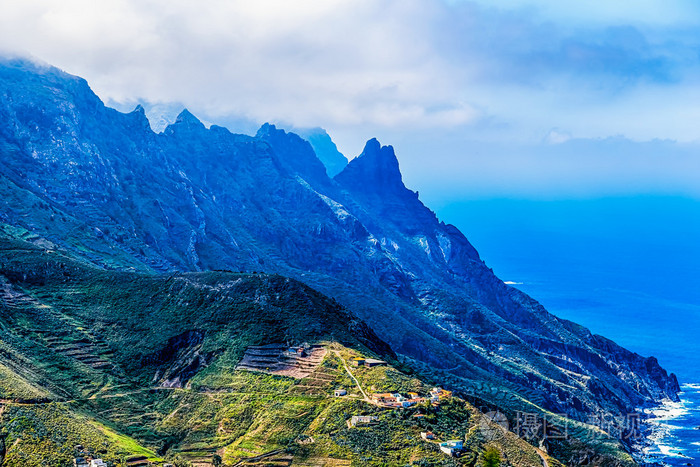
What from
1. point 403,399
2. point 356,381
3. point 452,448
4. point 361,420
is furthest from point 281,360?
point 452,448

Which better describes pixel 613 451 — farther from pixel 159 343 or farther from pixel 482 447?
pixel 159 343

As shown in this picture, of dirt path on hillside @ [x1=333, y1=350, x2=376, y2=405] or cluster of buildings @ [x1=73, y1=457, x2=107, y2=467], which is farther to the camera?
dirt path on hillside @ [x1=333, y1=350, x2=376, y2=405]

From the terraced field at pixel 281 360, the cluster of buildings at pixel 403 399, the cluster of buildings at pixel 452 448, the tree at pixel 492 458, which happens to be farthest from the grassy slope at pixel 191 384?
the tree at pixel 492 458

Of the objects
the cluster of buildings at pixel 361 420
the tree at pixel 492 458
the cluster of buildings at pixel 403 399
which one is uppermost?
the cluster of buildings at pixel 403 399

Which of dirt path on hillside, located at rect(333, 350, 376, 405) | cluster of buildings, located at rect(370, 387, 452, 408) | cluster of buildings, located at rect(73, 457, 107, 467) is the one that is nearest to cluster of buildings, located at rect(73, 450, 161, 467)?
cluster of buildings, located at rect(73, 457, 107, 467)

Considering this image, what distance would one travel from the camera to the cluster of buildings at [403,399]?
139 meters

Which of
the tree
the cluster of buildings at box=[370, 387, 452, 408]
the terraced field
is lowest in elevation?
the tree

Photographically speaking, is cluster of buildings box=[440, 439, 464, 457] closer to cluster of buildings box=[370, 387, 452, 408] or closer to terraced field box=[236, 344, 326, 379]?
cluster of buildings box=[370, 387, 452, 408]

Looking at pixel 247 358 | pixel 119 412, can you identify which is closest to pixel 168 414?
pixel 119 412

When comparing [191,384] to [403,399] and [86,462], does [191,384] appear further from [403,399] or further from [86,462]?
[403,399]

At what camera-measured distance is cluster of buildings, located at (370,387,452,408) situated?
138625mm

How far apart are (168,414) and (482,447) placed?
61252 mm

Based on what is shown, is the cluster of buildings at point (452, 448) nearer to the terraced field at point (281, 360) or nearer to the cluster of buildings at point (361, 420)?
the cluster of buildings at point (361, 420)

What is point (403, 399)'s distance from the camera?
14100 cm
